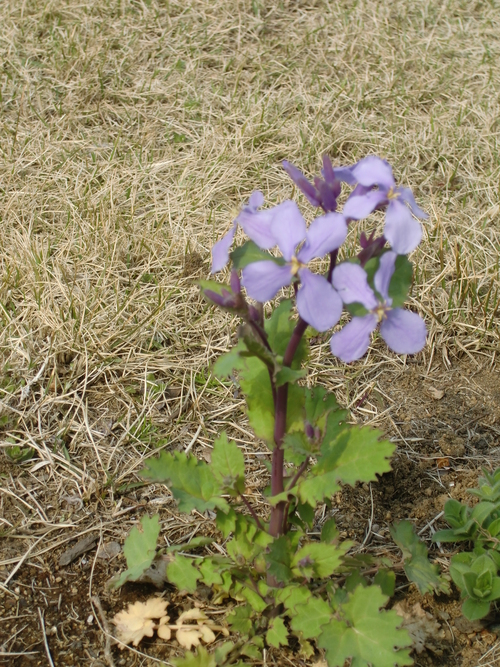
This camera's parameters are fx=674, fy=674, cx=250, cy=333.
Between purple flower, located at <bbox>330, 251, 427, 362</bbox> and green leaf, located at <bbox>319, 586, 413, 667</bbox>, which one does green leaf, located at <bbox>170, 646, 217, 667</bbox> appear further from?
purple flower, located at <bbox>330, 251, 427, 362</bbox>

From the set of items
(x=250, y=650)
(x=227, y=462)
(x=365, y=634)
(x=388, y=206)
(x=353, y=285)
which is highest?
(x=388, y=206)

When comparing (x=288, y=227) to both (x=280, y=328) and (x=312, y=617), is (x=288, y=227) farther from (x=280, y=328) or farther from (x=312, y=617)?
(x=312, y=617)

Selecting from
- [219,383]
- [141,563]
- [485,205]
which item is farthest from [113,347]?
[485,205]

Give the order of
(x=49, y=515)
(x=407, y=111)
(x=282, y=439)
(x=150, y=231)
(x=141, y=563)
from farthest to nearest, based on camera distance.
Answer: (x=407, y=111)
(x=150, y=231)
(x=49, y=515)
(x=141, y=563)
(x=282, y=439)

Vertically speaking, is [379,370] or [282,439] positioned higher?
[282,439]

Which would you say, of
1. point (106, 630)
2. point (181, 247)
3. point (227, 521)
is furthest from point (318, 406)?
point (181, 247)

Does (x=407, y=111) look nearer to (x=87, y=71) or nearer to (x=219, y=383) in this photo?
(x=87, y=71)

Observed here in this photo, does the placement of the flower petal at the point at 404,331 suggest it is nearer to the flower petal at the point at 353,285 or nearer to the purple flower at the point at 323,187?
the flower petal at the point at 353,285
